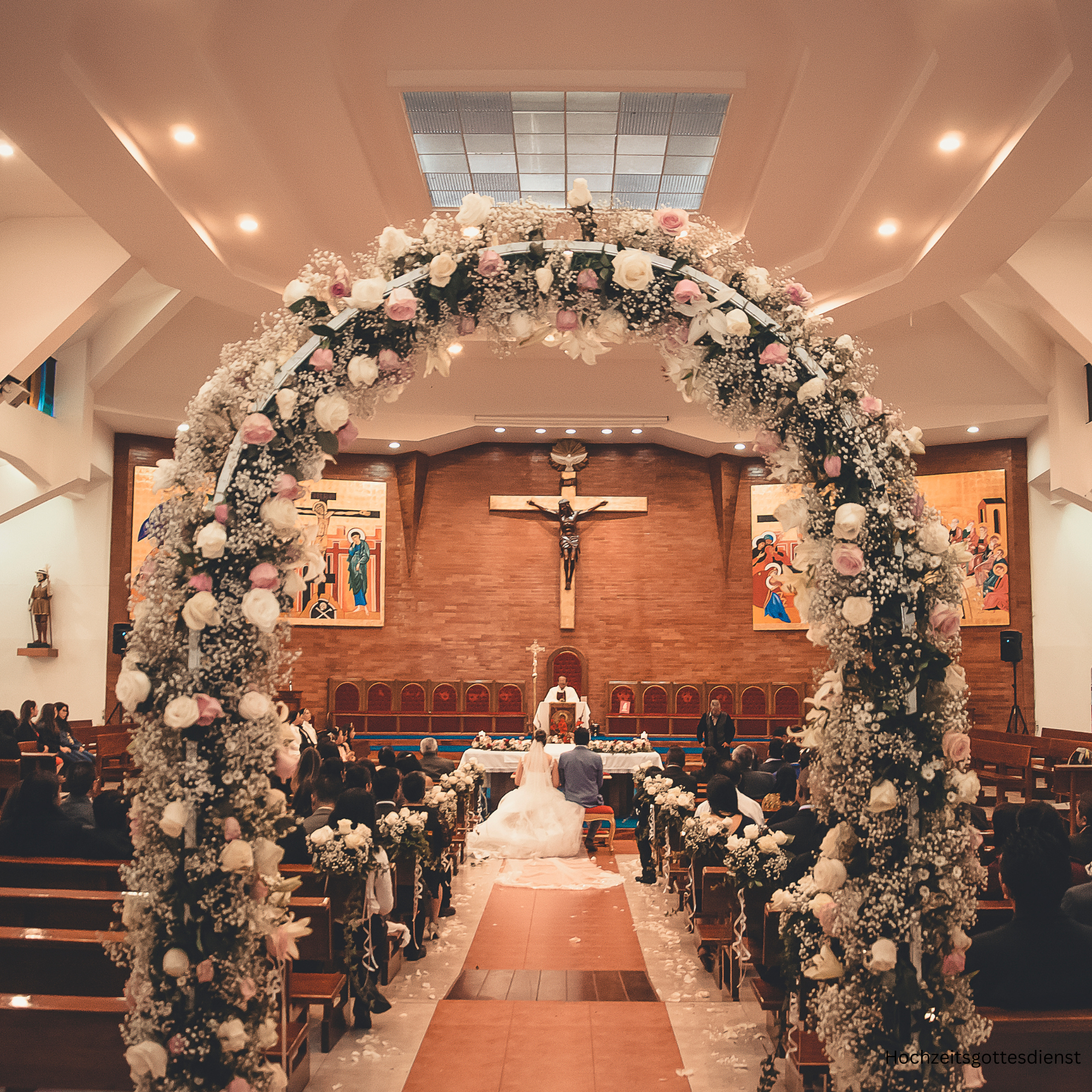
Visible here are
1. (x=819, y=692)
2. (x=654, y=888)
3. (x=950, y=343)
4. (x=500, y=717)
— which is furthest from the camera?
(x=500, y=717)

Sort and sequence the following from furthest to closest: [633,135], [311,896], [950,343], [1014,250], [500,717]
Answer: [500,717], [950,343], [1014,250], [633,135], [311,896]

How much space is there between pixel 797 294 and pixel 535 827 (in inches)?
285

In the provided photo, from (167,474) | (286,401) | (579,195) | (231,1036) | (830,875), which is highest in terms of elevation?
(579,195)

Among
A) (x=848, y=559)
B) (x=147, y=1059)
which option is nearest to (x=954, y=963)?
(x=848, y=559)

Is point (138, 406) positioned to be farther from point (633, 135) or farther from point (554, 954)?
point (554, 954)

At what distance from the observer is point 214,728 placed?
3326 mm

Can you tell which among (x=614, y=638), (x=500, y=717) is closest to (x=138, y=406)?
(x=500, y=717)

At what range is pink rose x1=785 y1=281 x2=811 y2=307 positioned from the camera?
361 cm

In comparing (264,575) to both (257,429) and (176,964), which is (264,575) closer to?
(257,429)

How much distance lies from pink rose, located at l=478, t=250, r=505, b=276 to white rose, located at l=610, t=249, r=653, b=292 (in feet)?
1.46

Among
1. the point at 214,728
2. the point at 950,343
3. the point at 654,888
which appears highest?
the point at 950,343

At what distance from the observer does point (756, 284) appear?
358cm

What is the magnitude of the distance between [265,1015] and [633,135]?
8.20 meters

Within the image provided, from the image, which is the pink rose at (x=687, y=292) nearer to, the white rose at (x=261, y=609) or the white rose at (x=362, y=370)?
the white rose at (x=362, y=370)
